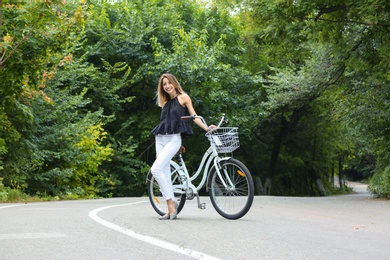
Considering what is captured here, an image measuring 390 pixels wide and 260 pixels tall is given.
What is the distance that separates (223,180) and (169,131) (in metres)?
0.98

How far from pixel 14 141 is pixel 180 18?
15.7 m

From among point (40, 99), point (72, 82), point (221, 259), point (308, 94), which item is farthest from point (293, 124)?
Result: point (221, 259)

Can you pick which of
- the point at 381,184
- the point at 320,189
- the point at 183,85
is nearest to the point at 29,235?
the point at 381,184

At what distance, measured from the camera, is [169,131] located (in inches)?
335

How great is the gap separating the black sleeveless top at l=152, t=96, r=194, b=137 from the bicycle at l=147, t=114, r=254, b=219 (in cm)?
14

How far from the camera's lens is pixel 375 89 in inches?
761

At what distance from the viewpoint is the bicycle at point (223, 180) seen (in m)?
8.07

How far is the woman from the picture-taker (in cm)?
850

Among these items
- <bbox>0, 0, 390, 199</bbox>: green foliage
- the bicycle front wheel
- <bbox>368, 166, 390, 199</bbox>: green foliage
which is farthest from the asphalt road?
<bbox>368, 166, 390, 199</bbox>: green foliage

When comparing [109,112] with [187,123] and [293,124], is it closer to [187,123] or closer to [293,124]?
[293,124]

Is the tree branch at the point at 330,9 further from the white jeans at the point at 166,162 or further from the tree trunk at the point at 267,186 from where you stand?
the tree trunk at the point at 267,186

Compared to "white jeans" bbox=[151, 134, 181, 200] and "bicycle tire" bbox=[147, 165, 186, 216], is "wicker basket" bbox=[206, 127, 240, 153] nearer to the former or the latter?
"white jeans" bbox=[151, 134, 181, 200]

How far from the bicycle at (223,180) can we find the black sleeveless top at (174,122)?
14 cm

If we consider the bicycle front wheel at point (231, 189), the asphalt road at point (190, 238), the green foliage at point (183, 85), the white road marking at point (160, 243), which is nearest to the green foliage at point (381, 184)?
the green foliage at point (183, 85)
